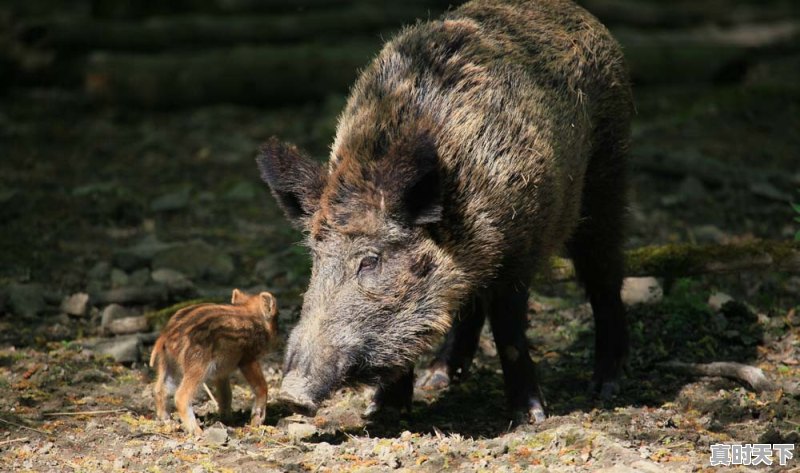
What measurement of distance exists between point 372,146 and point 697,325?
278 centimetres

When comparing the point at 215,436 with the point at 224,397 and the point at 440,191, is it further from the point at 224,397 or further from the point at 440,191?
the point at 440,191

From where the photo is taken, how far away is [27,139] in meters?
12.4

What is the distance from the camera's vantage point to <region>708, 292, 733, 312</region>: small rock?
7.30 metres

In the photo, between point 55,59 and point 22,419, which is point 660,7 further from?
point 22,419

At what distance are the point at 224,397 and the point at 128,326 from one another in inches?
63.7

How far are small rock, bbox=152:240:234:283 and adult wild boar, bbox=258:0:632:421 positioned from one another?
2570mm

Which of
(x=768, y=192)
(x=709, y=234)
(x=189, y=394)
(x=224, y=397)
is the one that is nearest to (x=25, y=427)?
(x=189, y=394)

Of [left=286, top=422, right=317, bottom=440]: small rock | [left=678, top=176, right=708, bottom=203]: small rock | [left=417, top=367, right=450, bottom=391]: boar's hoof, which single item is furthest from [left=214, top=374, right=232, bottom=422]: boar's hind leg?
[left=678, top=176, right=708, bottom=203]: small rock

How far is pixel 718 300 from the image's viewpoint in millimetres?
7387

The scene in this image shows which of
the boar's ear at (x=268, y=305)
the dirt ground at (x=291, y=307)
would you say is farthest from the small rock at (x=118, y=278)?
the boar's ear at (x=268, y=305)

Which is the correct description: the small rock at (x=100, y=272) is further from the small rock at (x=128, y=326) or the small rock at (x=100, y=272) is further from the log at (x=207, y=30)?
the log at (x=207, y=30)

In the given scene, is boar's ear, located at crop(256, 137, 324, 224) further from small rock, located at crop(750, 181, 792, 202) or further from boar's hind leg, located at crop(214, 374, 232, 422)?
small rock, located at crop(750, 181, 792, 202)

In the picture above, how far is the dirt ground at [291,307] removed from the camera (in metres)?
5.15

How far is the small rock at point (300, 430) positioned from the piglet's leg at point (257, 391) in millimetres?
181
